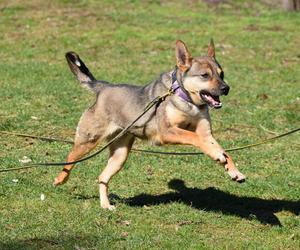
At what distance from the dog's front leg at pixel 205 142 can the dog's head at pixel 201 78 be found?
36cm

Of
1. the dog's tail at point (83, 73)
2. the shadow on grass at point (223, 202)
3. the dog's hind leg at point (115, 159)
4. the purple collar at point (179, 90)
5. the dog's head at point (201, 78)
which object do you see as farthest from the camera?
the dog's tail at point (83, 73)

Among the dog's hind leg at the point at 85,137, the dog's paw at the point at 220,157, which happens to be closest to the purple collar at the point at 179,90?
the dog's paw at the point at 220,157

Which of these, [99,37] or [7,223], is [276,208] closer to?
[7,223]

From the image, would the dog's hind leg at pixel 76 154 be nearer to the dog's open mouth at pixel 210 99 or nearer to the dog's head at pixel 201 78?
the dog's head at pixel 201 78

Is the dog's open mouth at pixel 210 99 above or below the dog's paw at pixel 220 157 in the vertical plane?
above

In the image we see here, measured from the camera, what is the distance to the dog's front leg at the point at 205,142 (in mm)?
7074

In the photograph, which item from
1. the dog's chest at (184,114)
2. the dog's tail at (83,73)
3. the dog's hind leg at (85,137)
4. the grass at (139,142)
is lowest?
the grass at (139,142)

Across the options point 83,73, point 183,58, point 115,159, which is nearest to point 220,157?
point 183,58

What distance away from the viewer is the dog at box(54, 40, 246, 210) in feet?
24.0

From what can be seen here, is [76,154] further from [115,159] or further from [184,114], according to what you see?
[184,114]

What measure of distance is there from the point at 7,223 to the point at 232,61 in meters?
10.8

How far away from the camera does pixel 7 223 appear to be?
7.23 m

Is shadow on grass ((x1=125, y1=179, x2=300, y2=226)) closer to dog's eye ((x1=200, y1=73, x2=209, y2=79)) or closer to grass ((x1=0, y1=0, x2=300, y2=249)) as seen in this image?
grass ((x1=0, y1=0, x2=300, y2=249))

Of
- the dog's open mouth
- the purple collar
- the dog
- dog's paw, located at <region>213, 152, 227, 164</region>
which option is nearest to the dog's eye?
the dog
